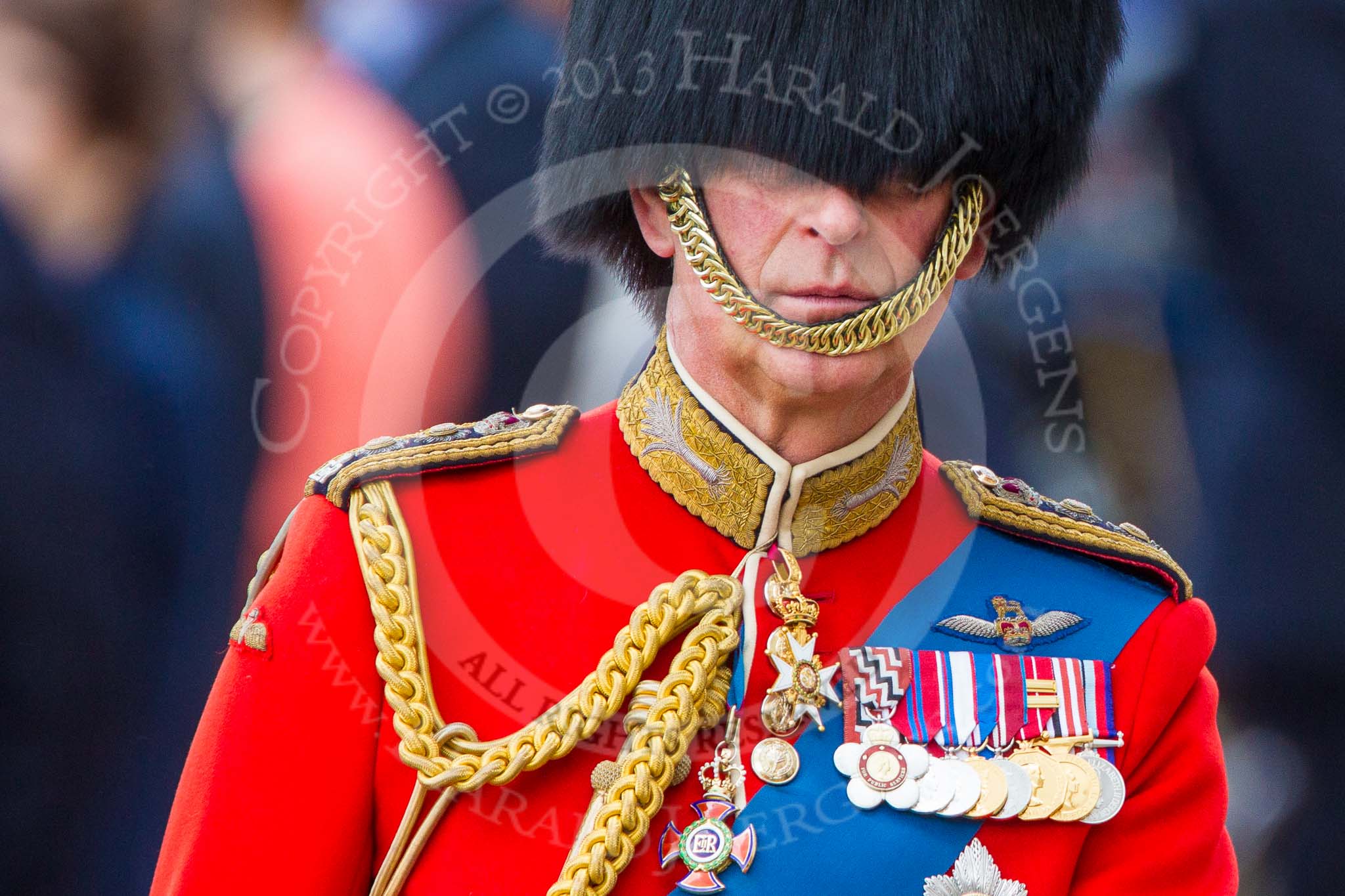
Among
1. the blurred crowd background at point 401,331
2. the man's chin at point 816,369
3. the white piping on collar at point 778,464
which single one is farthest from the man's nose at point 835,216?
the blurred crowd background at point 401,331

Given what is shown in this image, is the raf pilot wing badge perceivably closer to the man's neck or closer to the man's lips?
the man's neck

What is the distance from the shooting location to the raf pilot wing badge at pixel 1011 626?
1987mm

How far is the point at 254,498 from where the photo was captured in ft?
9.93

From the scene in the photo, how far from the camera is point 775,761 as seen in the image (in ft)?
5.95

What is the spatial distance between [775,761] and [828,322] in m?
0.54

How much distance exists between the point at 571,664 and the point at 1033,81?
1.02m

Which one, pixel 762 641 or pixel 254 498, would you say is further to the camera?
pixel 254 498

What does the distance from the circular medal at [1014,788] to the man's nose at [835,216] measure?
686 millimetres

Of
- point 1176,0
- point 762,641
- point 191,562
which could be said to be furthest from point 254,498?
point 1176,0

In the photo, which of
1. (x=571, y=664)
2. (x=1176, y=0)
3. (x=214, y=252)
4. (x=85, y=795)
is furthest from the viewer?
(x=1176, y=0)

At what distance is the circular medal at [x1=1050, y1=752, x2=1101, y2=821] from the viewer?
1.87 meters

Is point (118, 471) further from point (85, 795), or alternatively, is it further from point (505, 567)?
point (505, 567)

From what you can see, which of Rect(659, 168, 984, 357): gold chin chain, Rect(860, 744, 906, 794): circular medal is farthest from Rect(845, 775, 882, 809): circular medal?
Rect(659, 168, 984, 357): gold chin chain

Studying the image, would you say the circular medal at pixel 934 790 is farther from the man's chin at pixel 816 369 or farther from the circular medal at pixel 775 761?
the man's chin at pixel 816 369
